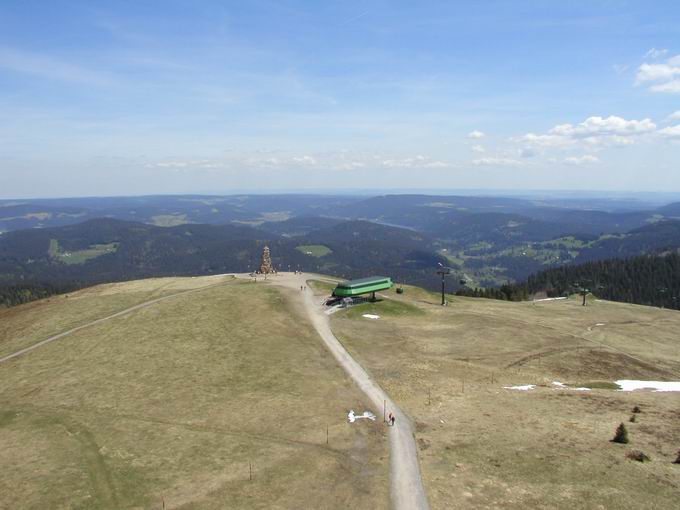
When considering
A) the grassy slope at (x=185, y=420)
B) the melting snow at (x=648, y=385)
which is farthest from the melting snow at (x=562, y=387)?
the grassy slope at (x=185, y=420)

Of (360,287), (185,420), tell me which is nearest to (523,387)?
(185,420)

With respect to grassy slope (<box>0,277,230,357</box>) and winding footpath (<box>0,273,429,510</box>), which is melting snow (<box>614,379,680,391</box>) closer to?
winding footpath (<box>0,273,429,510</box>)

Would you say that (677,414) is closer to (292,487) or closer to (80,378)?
(292,487)

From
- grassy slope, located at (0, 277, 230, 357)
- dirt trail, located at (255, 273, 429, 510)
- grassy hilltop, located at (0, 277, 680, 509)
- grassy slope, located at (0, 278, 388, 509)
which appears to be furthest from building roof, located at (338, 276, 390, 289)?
grassy slope, located at (0, 277, 230, 357)

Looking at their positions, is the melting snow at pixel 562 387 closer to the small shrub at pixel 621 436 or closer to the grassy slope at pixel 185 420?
the small shrub at pixel 621 436

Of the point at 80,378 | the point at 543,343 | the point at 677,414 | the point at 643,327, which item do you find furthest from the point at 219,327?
the point at 643,327
